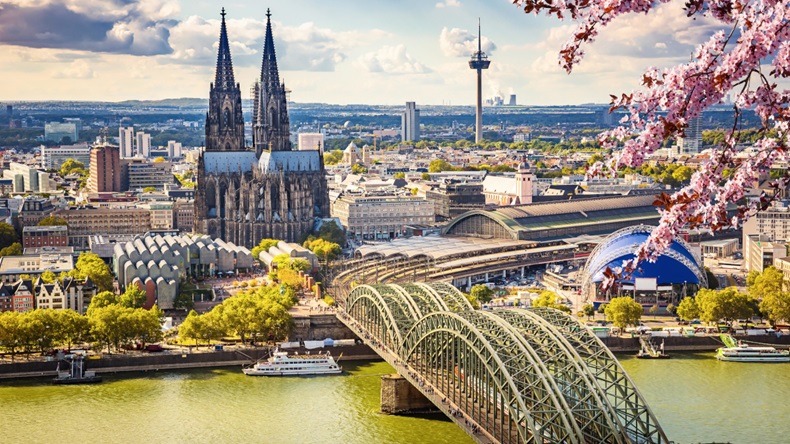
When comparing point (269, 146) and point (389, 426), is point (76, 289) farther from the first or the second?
point (269, 146)

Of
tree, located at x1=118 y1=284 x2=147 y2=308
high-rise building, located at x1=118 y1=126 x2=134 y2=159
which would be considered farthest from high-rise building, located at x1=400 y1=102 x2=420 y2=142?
tree, located at x1=118 y1=284 x2=147 y2=308

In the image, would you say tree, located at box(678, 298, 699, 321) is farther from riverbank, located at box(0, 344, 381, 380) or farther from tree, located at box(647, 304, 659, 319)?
riverbank, located at box(0, 344, 381, 380)

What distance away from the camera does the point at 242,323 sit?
37.0m

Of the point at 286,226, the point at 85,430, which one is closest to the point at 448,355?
the point at 85,430

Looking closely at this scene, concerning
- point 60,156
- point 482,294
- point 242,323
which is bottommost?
point 242,323

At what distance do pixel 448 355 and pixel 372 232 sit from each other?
4135 centimetres

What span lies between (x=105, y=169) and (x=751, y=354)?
194ft

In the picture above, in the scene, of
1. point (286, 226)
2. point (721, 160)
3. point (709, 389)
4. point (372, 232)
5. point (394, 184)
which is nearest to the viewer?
point (721, 160)

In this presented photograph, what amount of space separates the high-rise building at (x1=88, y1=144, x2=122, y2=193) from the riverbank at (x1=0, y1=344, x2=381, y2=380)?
51.2 metres

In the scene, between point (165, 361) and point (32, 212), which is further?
point (32, 212)

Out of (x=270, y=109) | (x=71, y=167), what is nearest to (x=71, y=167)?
(x=71, y=167)

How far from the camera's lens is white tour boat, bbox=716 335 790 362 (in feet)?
114

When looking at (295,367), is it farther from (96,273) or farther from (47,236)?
(47,236)

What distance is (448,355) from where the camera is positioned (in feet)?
85.4
